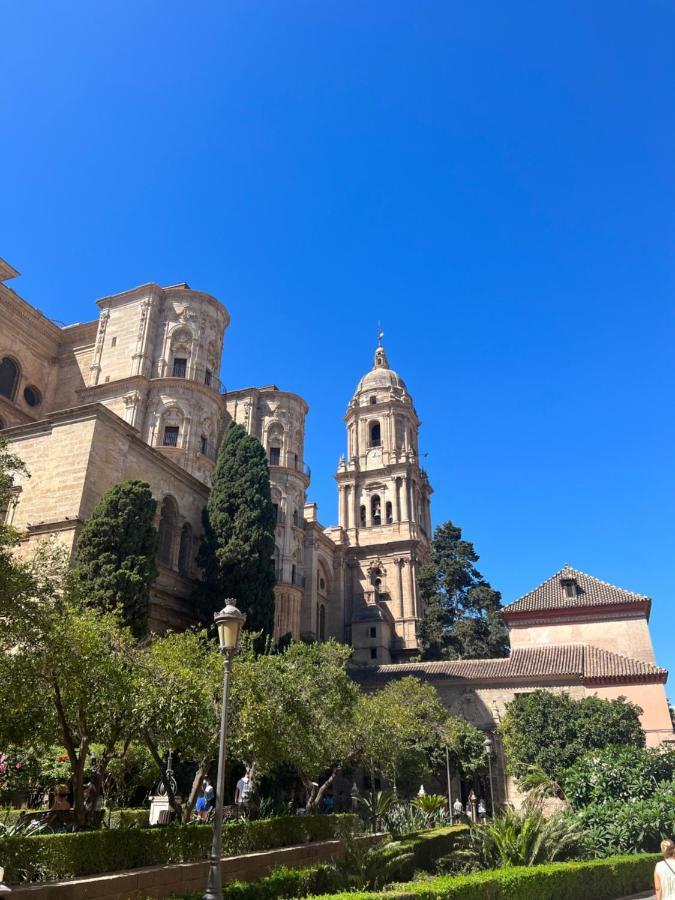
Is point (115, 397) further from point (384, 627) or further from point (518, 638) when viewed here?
point (384, 627)

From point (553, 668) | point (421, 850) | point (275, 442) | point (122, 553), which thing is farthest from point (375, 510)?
point (421, 850)

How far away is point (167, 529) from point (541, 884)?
20363 millimetres

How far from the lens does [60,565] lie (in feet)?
39.5

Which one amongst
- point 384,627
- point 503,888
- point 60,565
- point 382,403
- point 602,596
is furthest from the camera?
point 382,403

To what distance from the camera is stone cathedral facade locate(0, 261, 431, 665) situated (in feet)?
79.8

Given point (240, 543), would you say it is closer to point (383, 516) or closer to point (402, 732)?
point (402, 732)

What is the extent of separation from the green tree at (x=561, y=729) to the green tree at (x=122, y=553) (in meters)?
16.0

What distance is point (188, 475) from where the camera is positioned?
97.4 feet

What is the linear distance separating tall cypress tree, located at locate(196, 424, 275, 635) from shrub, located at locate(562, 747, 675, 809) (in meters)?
12.5

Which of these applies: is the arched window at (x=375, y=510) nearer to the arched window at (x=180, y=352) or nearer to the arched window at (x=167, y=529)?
the arched window at (x=180, y=352)

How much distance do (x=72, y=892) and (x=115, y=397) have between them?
93.7 ft

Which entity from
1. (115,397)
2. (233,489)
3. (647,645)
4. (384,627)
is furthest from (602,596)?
(115,397)

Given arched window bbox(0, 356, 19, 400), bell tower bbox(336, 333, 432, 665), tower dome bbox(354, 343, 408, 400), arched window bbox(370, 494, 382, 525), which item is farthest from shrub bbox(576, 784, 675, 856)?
tower dome bbox(354, 343, 408, 400)

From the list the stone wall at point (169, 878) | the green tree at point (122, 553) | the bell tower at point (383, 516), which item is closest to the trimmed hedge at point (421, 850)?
the stone wall at point (169, 878)
